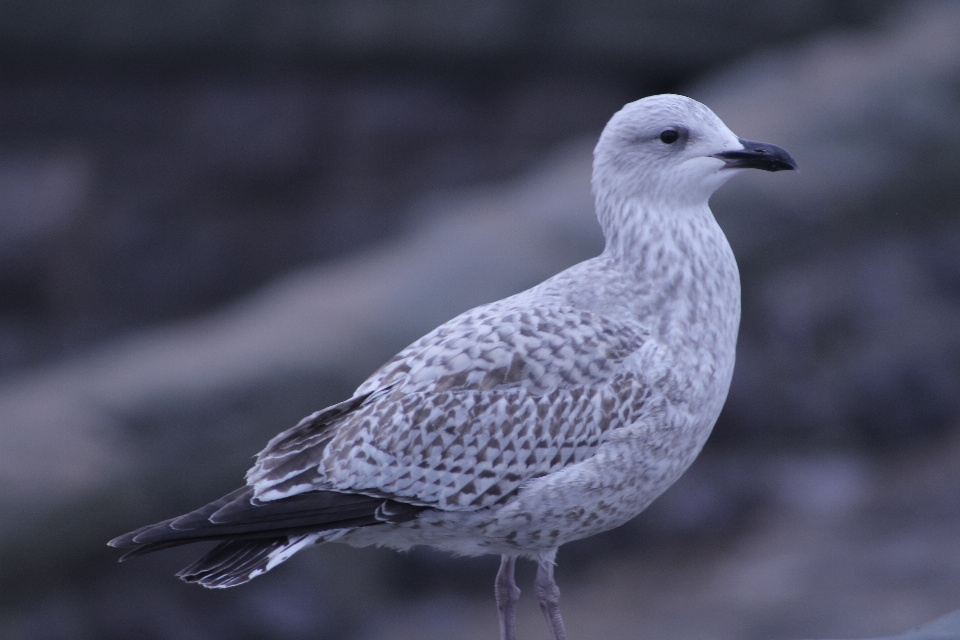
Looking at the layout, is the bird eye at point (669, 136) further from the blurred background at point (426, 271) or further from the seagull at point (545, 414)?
the blurred background at point (426, 271)

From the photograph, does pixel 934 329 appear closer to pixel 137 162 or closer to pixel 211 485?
pixel 211 485

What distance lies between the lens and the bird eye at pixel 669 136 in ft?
9.25

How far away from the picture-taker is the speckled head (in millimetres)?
2793

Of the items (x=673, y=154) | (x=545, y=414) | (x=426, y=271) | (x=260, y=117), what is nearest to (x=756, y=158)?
(x=673, y=154)

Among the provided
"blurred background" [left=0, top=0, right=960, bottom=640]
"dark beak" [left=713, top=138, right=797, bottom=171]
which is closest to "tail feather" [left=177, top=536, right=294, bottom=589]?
"dark beak" [left=713, top=138, right=797, bottom=171]

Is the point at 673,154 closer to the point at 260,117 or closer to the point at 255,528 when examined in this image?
the point at 255,528

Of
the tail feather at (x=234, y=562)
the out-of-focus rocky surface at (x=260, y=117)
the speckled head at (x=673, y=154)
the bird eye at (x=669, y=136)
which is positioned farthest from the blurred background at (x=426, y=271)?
the bird eye at (x=669, y=136)

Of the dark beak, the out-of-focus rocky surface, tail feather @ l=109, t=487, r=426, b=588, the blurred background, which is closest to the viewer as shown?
tail feather @ l=109, t=487, r=426, b=588

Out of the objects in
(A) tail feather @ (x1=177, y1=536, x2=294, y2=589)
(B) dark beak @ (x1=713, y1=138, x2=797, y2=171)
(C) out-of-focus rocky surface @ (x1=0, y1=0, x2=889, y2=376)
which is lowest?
(A) tail feather @ (x1=177, y1=536, x2=294, y2=589)

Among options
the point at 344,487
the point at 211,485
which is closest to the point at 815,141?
the point at 211,485

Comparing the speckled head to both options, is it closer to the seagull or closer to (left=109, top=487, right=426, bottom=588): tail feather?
the seagull

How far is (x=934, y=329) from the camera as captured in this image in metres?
7.04

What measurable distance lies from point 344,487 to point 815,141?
200 inches

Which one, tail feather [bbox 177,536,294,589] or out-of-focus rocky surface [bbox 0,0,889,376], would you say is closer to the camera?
tail feather [bbox 177,536,294,589]
